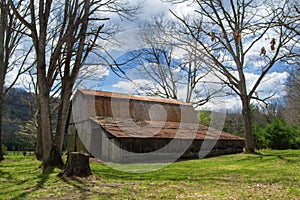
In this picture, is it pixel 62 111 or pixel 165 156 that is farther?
pixel 165 156

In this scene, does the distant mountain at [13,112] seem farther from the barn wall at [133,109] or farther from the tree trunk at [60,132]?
the tree trunk at [60,132]

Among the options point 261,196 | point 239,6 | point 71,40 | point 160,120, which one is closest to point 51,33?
point 71,40

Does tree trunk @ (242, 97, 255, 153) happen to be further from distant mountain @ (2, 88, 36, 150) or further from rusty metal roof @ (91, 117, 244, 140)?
distant mountain @ (2, 88, 36, 150)

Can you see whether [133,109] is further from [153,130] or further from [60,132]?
[60,132]

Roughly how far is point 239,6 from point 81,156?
586 inches

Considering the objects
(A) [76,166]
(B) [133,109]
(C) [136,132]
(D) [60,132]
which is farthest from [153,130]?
(A) [76,166]

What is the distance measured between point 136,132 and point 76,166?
33.1 feet

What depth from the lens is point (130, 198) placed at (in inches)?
243

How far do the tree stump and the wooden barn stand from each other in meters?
7.61

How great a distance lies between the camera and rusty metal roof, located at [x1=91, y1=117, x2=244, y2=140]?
60.2ft

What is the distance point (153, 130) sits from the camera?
20.7m

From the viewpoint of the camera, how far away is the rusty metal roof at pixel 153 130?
1834 centimetres

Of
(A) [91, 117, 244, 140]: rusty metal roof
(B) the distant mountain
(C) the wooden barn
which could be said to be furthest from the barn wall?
(B) the distant mountain

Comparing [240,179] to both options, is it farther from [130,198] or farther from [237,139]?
[237,139]
